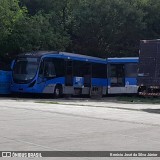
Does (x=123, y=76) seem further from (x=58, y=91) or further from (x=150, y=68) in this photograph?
(x=150, y=68)

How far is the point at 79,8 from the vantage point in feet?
145

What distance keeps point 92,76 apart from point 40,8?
11.2m

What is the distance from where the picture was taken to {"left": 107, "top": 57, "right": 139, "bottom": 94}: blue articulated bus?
3922 centimetres

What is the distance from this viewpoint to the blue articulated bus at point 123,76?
1544 inches

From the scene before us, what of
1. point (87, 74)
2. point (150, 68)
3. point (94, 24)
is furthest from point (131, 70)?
point (150, 68)

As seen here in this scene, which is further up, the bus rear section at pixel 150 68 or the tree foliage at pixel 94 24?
the tree foliage at pixel 94 24

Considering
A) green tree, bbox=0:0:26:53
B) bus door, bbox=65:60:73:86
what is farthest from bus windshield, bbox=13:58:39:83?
green tree, bbox=0:0:26:53

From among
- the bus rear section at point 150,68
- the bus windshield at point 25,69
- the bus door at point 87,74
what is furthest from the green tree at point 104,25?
the bus rear section at point 150,68

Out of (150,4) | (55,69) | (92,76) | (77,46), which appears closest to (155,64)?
(55,69)

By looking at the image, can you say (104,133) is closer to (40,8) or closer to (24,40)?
(24,40)

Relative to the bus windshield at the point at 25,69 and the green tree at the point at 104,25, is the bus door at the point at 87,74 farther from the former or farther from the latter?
the green tree at the point at 104,25

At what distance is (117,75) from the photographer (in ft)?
130

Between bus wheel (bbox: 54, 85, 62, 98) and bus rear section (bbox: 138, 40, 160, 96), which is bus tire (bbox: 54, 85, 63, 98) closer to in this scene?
bus wheel (bbox: 54, 85, 62, 98)

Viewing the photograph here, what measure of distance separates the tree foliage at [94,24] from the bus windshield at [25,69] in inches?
228
